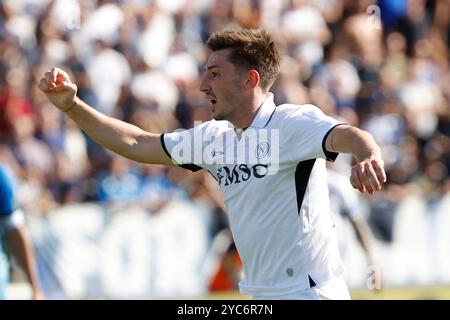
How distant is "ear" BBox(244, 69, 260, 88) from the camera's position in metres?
6.61

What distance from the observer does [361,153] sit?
18.4 feet

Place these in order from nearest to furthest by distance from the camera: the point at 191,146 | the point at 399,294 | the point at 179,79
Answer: the point at 191,146, the point at 399,294, the point at 179,79

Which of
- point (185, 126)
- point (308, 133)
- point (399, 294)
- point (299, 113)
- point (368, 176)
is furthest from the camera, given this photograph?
point (185, 126)

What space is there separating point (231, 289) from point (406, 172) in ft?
10.6

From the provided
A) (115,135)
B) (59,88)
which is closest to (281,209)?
(115,135)

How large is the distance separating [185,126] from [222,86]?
8.71 m

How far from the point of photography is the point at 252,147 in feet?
21.0

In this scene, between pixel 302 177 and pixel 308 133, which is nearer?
pixel 308 133

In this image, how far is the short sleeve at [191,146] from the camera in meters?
6.71

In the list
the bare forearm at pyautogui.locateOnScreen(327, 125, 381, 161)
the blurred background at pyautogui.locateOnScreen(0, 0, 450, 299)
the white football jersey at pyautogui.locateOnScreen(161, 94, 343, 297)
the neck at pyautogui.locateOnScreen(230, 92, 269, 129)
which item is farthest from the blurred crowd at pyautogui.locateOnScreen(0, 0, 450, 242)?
the bare forearm at pyautogui.locateOnScreen(327, 125, 381, 161)

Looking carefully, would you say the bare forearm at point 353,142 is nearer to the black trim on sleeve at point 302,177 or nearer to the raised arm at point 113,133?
the black trim on sleeve at point 302,177

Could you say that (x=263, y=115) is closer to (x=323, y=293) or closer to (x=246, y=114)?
(x=246, y=114)

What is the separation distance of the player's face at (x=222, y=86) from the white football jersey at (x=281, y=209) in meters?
0.22

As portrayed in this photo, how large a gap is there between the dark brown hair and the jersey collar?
150 millimetres
